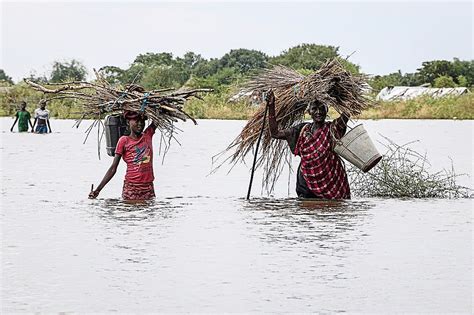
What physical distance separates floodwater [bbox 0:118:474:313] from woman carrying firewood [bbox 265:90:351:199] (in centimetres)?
30

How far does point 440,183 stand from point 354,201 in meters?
1.36

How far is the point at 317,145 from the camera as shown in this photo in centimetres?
1027

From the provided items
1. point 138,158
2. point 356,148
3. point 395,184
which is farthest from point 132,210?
point 395,184

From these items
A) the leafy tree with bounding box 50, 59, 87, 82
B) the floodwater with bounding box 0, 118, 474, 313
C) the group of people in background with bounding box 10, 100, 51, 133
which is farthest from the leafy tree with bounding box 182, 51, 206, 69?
the floodwater with bounding box 0, 118, 474, 313

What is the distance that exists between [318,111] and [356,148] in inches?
21.6

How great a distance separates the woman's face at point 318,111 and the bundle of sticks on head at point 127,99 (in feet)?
3.83

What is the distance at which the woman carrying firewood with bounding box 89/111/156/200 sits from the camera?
10000 millimetres

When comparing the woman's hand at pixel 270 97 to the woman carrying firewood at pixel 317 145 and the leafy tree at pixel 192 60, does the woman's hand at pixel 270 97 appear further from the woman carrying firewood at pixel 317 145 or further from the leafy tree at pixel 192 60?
the leafy tree at pixel 192 60

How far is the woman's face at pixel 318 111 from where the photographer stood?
33.9ft

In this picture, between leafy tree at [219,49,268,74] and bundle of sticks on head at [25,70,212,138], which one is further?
leafy tree at [219,49,268,74]

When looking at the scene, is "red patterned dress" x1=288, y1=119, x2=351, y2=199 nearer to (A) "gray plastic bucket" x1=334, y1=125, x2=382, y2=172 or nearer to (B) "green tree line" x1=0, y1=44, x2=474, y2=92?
(A) "gray plastic bucket" x1=334, y1=125, x2=382, y2=172

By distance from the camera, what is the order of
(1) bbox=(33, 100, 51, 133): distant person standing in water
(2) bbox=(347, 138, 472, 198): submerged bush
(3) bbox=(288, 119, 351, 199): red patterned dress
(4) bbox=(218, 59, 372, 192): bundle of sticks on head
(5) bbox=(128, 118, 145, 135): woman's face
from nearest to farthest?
(5) bbox=(128, 118, 145, 135): woman's face
(3) bbox=(288, 119, 351, 199): red patterned dress
(4) bbox=(218, 59, 372, 192): bundle of sticks on head
(2) bbox=(347, 138, 472, 198): submerged bush
(1) bbox=(33, 100, 51, 133): distant person standing in water

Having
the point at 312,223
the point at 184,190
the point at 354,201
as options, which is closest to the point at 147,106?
the point at 312,223

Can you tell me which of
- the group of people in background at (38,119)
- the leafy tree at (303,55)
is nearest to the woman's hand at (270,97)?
the group of people in background at (38,119)
